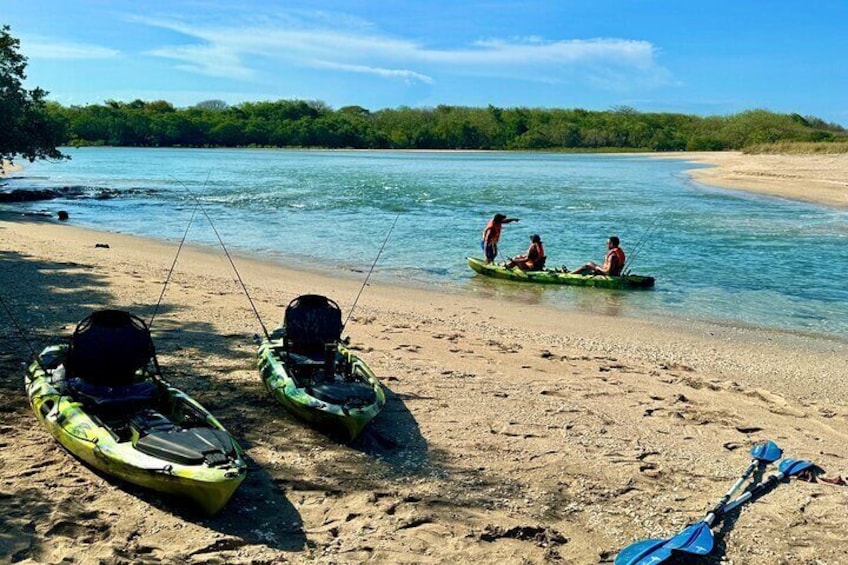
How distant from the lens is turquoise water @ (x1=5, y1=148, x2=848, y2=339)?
51.8ft

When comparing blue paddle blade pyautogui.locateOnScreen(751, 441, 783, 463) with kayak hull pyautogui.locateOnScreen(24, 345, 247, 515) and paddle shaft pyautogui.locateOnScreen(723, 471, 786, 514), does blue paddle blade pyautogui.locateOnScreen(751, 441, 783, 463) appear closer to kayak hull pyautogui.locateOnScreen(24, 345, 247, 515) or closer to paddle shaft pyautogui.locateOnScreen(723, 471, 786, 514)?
paddle shaft pyautogui.locateOnScreen(723, 471, 786, 514)

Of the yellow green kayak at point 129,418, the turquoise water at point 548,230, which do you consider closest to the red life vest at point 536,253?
the turquoise water at point 548,230

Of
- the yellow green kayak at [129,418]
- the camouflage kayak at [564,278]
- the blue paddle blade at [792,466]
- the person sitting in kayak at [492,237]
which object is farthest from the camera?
the person sitting in kayak at [492,237]

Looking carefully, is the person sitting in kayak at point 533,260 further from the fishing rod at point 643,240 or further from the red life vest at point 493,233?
the fishing rod at point 643,240

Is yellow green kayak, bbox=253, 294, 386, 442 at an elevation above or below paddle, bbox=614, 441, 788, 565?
above

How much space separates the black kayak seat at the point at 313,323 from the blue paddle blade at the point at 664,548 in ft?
12.8

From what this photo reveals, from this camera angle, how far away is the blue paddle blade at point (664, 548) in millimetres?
5004

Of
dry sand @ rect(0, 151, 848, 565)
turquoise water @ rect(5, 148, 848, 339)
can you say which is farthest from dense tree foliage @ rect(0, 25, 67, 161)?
dry sand @ rect(0, 151, 848, 565)

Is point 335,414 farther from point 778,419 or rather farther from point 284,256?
point 284,256

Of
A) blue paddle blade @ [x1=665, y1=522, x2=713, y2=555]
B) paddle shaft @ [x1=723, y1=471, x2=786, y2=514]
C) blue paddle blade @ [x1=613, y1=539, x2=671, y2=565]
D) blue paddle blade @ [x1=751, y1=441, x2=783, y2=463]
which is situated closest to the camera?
blue paddle blade @ [x1=613, y1=539, x2=671, y2=565]

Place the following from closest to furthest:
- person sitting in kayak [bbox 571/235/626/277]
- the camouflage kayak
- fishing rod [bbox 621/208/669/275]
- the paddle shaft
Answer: the paddle shaft → the camouflage kayak → person sitting in kayak [bbox 571/235/626/277] → fishing rod [bbox 621/208/669/275]

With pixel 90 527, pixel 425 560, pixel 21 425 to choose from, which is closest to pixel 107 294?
pixel 21 425

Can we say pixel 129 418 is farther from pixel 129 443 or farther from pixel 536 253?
pixel 536 253

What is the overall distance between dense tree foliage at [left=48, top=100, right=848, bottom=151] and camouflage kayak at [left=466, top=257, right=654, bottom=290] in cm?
10322
